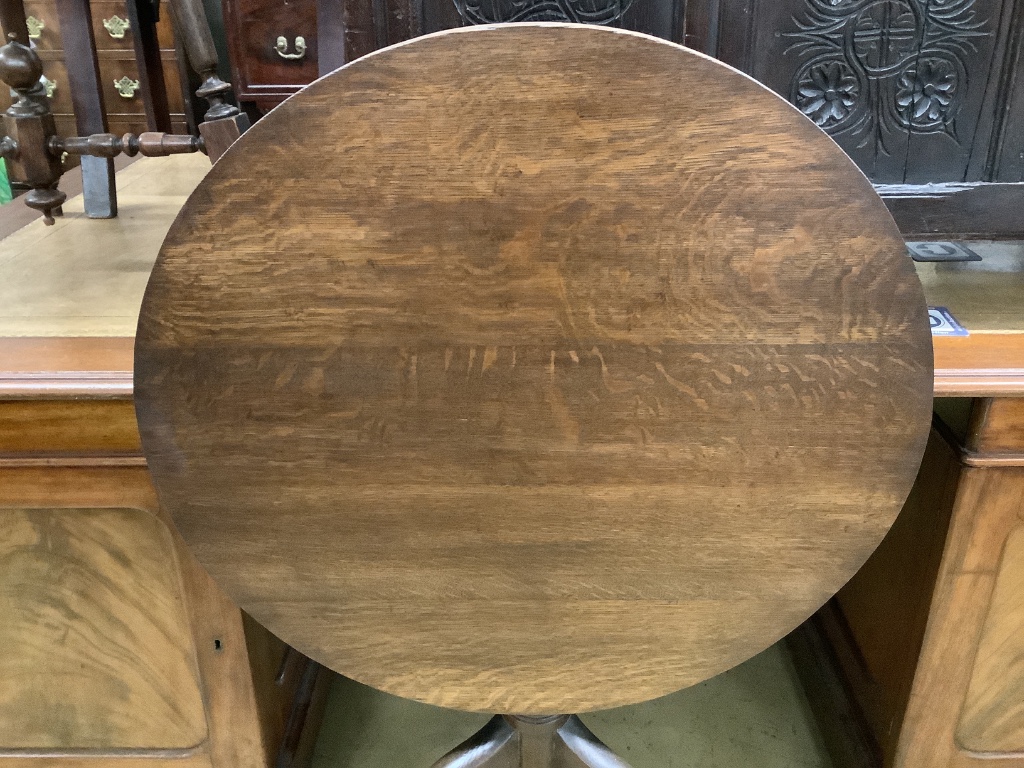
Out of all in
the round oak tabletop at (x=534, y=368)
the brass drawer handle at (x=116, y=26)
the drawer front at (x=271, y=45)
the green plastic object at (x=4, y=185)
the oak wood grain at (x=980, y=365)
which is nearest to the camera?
the round oak tabletop at (x=534, y=368)

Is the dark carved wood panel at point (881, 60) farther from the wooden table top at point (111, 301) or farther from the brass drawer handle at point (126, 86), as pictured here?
the brass drawer handle at point (126, 86)

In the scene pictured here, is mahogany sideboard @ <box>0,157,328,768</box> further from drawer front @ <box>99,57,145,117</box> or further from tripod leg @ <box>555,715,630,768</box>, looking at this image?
drawer front @ <box>99,57,145,117</box>

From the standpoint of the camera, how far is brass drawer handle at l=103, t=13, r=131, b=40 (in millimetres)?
2646

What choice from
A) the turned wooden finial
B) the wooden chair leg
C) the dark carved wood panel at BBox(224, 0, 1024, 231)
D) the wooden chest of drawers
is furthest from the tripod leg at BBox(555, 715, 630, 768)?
the wooden chest of drawers

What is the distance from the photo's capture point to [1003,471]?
87 centimetres

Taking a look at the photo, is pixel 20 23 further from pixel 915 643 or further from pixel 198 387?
pixel 915 643

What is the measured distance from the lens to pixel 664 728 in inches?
53.7

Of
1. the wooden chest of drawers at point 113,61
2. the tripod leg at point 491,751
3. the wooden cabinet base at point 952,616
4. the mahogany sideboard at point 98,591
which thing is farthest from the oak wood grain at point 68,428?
the wooden chest of drawers at point 113,61

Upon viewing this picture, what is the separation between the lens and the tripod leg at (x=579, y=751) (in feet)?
3.12

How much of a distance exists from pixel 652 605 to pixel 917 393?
11.1 inches

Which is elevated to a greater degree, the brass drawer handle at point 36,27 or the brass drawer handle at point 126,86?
the brass drawer handle at point 36,27

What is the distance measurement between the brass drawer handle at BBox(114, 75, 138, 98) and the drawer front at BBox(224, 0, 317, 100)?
0.53 meters

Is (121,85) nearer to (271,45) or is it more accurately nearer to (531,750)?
(271,45)

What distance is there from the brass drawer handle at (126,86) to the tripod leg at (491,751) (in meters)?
2.52
